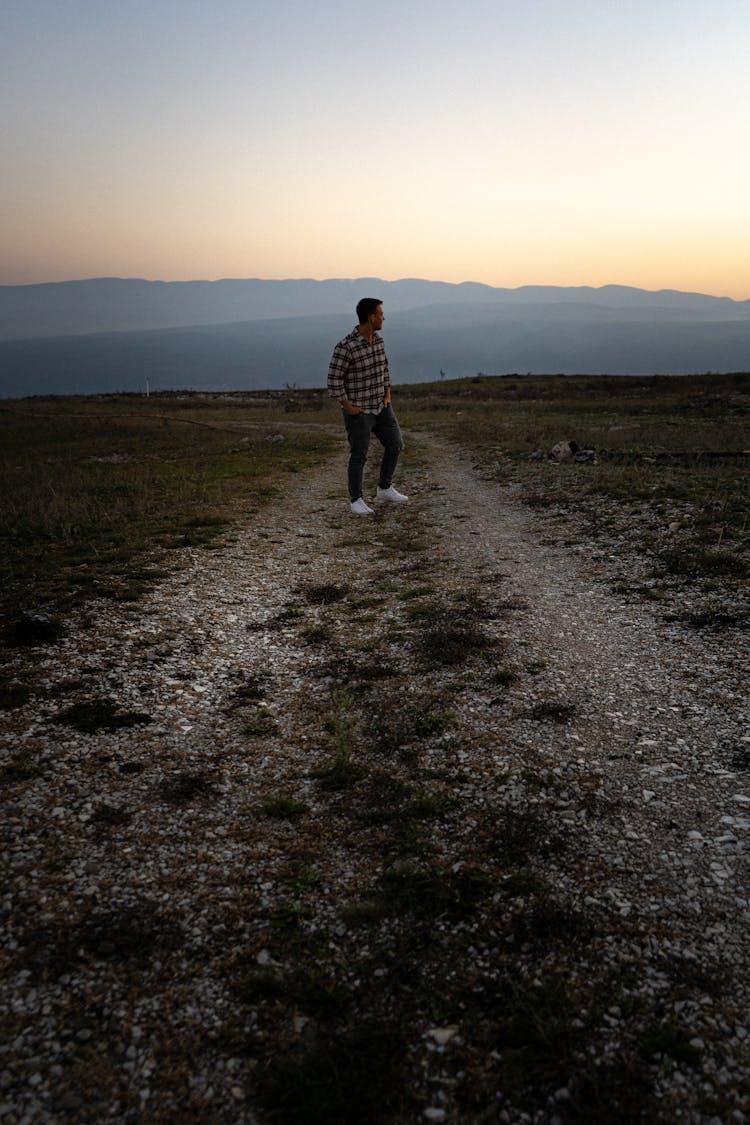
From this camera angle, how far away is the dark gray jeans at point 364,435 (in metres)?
14.0

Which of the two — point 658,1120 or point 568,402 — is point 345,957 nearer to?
point 658,1120

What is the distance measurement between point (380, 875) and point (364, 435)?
1100cm

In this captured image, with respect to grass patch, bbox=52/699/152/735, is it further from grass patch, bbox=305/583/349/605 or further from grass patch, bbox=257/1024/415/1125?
grass patch, bbox=305/583/349/605

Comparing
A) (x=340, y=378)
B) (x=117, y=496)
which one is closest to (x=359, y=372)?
(x=340, y=378)

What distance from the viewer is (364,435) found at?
14.0 metres

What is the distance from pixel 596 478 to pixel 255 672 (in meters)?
14.8

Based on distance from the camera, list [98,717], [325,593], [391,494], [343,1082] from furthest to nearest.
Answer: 1. [391,494]
2. [325,593]
3. [98,717]
4. [343,1082]

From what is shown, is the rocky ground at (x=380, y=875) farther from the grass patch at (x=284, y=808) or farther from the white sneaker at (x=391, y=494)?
the white sneaker at (x=391, y=494)

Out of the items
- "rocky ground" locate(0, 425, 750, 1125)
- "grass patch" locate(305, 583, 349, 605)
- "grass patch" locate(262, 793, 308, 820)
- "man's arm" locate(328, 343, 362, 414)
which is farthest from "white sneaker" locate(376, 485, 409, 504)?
"grass patch" locate(262, 793, 308, 820)

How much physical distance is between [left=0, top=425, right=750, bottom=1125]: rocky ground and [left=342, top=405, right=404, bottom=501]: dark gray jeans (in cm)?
670

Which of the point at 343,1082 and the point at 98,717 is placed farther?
the point at 98,717

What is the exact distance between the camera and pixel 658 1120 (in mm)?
2674

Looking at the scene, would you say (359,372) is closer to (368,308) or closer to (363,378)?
(363,378)

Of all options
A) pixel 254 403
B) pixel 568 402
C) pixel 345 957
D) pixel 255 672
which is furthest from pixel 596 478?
pixel 254 403
